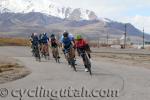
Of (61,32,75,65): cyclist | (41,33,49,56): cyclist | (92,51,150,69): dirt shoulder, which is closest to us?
(61,32,75,65): cyclist

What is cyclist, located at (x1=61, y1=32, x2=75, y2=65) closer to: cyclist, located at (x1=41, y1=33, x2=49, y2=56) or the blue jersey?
the blue jersey

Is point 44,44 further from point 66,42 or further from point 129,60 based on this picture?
point 66,42

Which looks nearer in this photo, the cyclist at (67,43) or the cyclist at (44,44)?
the cyclist at (67,43)

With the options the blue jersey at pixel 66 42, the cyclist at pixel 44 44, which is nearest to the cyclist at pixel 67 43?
the blue jersey at pixel 66 42

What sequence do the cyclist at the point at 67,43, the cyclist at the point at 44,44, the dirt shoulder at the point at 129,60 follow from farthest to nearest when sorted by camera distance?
the cyclist at the point at 44,44, the dirt shoulder at the point at 129,60, the cyclist at the point at 67,43

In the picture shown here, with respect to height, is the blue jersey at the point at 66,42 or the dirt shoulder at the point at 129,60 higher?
the blue jersey at the point at 66,42

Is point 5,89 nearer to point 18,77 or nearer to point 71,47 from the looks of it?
A: point 18,77

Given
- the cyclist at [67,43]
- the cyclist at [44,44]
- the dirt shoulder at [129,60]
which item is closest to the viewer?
the cyclist at [67,43]

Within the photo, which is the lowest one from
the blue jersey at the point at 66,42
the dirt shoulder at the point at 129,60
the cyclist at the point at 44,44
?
the dirt shoulder at the point at 129,60

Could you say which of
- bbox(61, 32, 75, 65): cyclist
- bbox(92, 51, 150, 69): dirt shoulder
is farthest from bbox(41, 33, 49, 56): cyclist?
bbox(61, 32, 75, 65): cyclist

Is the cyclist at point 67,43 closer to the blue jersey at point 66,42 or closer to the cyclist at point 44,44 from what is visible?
the blue jersey at point 66,42

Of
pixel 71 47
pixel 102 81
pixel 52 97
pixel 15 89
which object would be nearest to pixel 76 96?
pixel 52 97

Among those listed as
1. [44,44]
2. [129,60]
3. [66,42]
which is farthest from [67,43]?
[129,60]

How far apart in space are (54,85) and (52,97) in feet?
12.5
